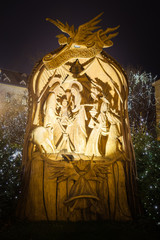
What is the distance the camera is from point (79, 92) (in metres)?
7.32

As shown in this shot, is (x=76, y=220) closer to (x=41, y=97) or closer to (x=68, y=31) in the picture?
(x=41, y=97)

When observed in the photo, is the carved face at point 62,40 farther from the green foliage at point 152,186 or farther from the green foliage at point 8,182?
the green foliage at point 152,186

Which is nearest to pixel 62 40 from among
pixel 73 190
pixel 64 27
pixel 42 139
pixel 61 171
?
pixel 64 27

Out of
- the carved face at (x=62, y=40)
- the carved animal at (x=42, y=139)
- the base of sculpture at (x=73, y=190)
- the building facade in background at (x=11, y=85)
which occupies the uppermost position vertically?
the building facade in background at (x=11, y=85)

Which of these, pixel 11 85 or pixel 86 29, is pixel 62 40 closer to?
pixel 86 29

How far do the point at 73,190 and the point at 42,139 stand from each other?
174cm

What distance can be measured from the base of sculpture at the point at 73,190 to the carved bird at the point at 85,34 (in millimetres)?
3745

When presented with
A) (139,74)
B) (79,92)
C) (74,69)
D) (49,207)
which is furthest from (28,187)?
(139,74)

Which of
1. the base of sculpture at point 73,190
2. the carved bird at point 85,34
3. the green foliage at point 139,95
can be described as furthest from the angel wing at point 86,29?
the green foliage at point 139,95

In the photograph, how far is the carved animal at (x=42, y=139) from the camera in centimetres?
614

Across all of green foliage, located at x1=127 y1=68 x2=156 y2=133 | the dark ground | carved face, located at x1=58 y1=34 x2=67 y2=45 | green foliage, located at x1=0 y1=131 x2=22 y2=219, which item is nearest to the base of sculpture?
the dark ground

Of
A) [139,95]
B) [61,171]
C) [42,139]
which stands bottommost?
[61,171]

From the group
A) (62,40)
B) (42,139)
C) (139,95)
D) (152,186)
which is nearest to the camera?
(152,186)

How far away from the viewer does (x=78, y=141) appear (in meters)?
6.90
